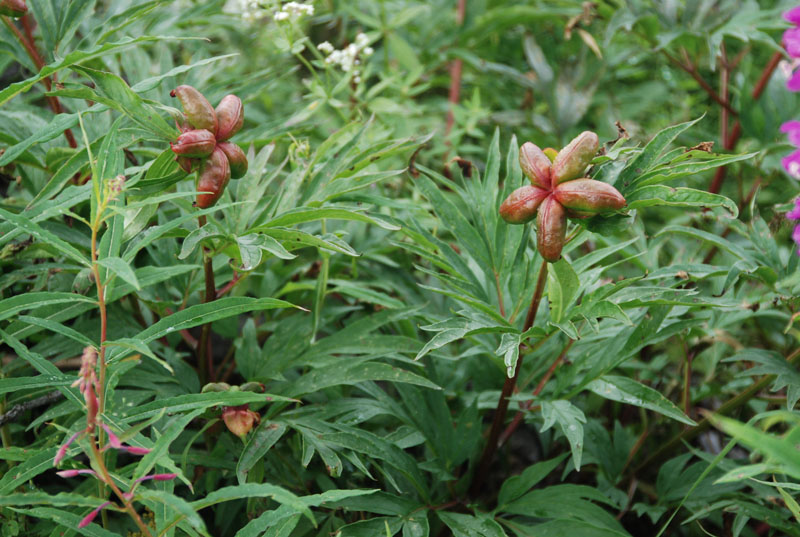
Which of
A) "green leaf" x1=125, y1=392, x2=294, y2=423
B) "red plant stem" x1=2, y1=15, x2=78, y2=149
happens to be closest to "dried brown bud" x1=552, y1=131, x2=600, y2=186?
"green leaf" x1=125, y1=392, x2=294, y2=423

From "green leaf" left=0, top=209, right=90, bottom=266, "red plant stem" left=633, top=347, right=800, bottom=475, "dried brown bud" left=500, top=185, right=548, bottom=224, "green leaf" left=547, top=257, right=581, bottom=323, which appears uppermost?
"green leaf" left=0, top=209, right=90, bottom=266

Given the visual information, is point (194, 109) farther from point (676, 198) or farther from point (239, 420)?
point (676, 198)

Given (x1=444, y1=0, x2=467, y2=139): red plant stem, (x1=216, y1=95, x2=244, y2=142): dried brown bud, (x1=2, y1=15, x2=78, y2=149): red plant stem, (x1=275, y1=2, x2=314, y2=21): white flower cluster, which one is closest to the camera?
(x1=216, y1=95, x2=244, y2=142): dried brown bud

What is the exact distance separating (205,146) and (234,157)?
0.15ft

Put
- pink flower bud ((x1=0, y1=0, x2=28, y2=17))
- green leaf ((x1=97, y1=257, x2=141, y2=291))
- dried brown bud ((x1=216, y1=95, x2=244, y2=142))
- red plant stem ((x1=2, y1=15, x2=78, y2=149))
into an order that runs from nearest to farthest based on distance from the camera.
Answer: green leaf ((x1=97, y1=257, x2=141, y2=291))
dried brown bud ((x1=216, y1=95, x2=244, y2=142))
pink flower bud ((x1=0, y1=0, x2=28, y2=17))
red plant stem ((x1=2, y1=15, x2=78, y2=149))

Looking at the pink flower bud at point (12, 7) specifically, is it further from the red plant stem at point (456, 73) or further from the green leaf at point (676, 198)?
the red plant stem at point (456, 73)

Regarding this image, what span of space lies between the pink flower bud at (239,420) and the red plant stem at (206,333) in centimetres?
16

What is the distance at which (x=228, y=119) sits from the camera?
0.89 metres

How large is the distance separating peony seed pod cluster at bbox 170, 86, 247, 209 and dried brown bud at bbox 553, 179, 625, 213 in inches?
16.8

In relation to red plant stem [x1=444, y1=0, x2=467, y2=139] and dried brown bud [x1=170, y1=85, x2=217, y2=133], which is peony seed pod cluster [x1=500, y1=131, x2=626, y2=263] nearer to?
dried brown bud [x1=170, y1=85, x2=217, y2=133]

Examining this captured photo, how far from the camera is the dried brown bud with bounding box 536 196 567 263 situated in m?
0.81

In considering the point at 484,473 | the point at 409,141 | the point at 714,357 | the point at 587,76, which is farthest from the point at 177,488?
the point at 587,76

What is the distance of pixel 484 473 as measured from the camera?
3.61ft

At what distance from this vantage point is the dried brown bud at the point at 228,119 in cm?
89
